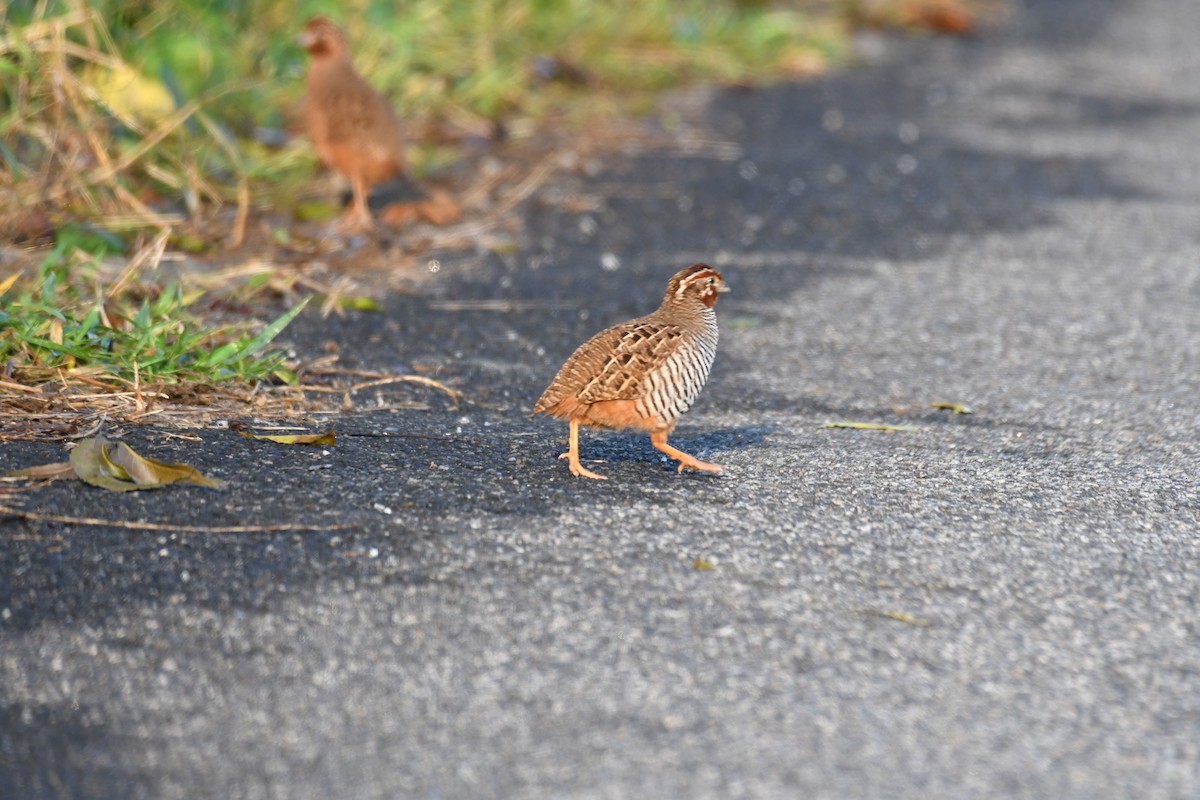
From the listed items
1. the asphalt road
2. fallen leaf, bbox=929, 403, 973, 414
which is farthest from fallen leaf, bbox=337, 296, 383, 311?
fallen leaf, bbox=929, 403, 973, 414

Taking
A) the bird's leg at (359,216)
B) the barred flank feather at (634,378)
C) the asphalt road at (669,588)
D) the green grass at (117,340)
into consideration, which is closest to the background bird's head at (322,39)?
the bird's leg at (359,216)

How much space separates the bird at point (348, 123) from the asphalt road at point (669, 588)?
1.09 m

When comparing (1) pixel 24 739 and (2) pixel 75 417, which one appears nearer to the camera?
(1) pixel 24 739

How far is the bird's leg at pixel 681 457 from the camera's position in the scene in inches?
193

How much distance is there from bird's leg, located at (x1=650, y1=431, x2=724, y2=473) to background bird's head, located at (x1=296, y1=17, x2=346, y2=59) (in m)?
4.36

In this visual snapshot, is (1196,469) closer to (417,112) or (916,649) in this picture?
(916,649)

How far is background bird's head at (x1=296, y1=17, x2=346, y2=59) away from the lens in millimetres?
8305

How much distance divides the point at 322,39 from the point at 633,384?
4.44 meters

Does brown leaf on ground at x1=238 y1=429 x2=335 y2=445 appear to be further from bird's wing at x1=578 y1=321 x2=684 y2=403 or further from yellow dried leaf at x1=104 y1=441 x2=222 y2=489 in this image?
bird's wing at x1=578 y1=321 x2=684 y2=403

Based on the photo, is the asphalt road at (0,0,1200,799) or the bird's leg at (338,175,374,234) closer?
the asphalt road at (0,0,1200,799)

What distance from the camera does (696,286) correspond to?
17.8 feet

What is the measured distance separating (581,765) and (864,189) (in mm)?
7192

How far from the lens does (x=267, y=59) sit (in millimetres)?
10000

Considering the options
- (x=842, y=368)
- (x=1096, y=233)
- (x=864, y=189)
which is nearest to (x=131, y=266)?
(x=842, y=368)
